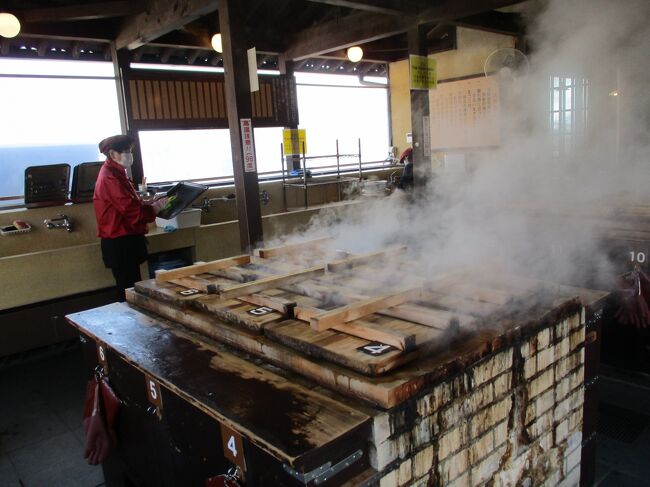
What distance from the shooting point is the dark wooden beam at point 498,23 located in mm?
7355

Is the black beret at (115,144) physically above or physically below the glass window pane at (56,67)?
below

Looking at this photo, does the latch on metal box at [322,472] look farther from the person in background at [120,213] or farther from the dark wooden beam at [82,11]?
the dark wooden beam at [82,11]

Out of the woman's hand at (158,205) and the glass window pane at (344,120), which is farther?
the glass window pane at (344,120)

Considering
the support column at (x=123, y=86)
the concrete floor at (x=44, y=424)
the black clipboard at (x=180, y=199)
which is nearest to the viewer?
the concrete floor at (x=44, y=424)

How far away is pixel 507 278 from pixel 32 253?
A: 409 cm

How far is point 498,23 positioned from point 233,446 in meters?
8.05

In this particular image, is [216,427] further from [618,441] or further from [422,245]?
[618,441]

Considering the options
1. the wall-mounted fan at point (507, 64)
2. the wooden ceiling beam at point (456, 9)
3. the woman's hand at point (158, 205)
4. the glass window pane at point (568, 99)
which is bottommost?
the woman's hand at point (158, 205)

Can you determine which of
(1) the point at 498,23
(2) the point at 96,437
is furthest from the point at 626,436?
(1) the point at 498,23

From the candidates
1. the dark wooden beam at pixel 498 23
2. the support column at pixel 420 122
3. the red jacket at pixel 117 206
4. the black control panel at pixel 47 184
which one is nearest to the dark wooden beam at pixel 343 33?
the support column at pixel 420 122

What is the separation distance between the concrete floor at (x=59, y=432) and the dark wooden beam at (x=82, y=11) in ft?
12.1

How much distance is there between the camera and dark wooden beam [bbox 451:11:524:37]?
736 cm

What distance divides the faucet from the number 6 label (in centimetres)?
404

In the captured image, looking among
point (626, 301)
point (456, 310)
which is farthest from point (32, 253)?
point (626, 301)
